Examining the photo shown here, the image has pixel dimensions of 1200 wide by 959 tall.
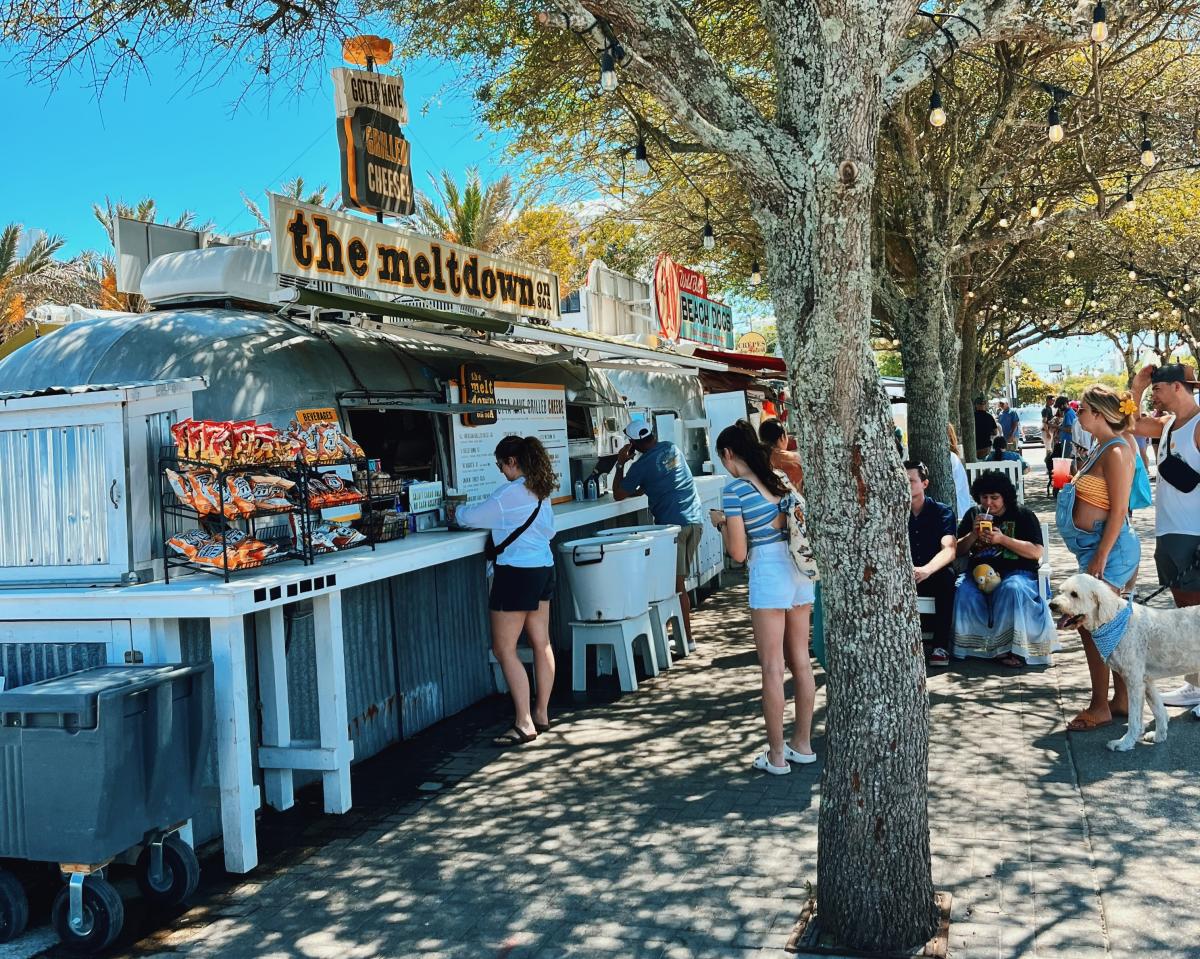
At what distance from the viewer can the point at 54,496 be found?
17.1 ft

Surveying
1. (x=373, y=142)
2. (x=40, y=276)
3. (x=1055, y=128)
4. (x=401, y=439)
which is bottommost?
(x=401, y=439)

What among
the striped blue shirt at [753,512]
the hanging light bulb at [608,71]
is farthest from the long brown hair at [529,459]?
the hanging light bulb at [608,71]

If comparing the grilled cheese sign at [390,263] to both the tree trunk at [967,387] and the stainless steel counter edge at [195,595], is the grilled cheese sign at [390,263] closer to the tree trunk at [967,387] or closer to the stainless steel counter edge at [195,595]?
the stainless steel counter edge at [195,595]

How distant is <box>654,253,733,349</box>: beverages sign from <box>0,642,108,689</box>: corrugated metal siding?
797 centimetres

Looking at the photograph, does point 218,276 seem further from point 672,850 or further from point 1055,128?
point 1055,128

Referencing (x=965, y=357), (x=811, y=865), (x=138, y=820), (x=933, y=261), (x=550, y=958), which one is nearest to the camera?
(x=550, y=958)

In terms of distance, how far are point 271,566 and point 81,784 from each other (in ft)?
5.39

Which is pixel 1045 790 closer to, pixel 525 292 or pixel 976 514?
pixel 976 514

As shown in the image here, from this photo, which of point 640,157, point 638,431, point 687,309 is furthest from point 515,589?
point 687,309

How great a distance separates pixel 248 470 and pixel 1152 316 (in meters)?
34.4

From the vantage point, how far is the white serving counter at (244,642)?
4.89 metres

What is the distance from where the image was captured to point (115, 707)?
4.23m

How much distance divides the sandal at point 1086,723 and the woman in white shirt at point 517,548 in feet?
10.6

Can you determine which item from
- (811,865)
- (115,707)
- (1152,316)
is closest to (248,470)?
(115,707)
